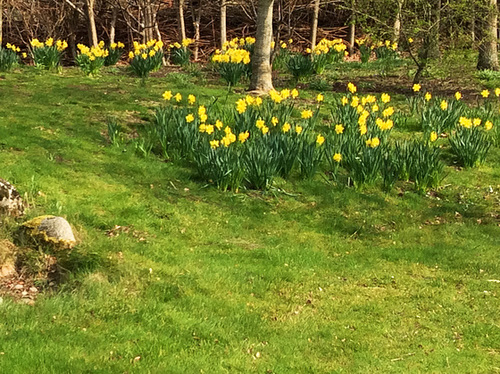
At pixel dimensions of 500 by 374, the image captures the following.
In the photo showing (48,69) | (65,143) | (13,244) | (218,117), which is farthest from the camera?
(48,69)

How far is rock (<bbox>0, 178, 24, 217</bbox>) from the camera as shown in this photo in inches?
181

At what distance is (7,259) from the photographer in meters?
4.16

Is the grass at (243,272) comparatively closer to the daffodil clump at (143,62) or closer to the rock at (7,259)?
the rock at (7,259)

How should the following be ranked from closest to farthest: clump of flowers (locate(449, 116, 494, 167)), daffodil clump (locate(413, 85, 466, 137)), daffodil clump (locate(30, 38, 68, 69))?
clump of flowers (locate(449, 116, 494, 167)) → daffodil clump (locate(413, 85, 466, 137)) → daffodil clump (locate(30, 38, 68, 69))

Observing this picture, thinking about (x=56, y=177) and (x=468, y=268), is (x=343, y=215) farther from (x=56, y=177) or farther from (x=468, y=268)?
(x=56, y=177)

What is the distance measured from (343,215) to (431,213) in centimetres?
99

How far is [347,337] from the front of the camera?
3.77 metres

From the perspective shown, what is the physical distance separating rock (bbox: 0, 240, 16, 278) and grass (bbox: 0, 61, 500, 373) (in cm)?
14

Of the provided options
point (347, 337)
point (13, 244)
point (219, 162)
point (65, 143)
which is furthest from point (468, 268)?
point (65, 143)

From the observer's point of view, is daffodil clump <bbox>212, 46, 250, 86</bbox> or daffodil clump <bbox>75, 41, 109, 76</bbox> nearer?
daffodil clump <bbox>212, 46, 250, 86</bbox>

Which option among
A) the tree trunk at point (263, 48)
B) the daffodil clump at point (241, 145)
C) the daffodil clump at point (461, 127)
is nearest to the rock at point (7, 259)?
the daffodil clump at point (241, 145)

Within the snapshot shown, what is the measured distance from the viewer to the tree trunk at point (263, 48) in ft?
30.2

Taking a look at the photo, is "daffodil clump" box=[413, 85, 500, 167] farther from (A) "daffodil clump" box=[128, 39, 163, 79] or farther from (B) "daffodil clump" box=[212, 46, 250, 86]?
(A) "daffodil clump" box=[128, 39, 163, 79]

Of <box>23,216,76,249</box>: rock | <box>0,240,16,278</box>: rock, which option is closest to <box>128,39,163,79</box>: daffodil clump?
<box>23,216,76,249</box>: rock
